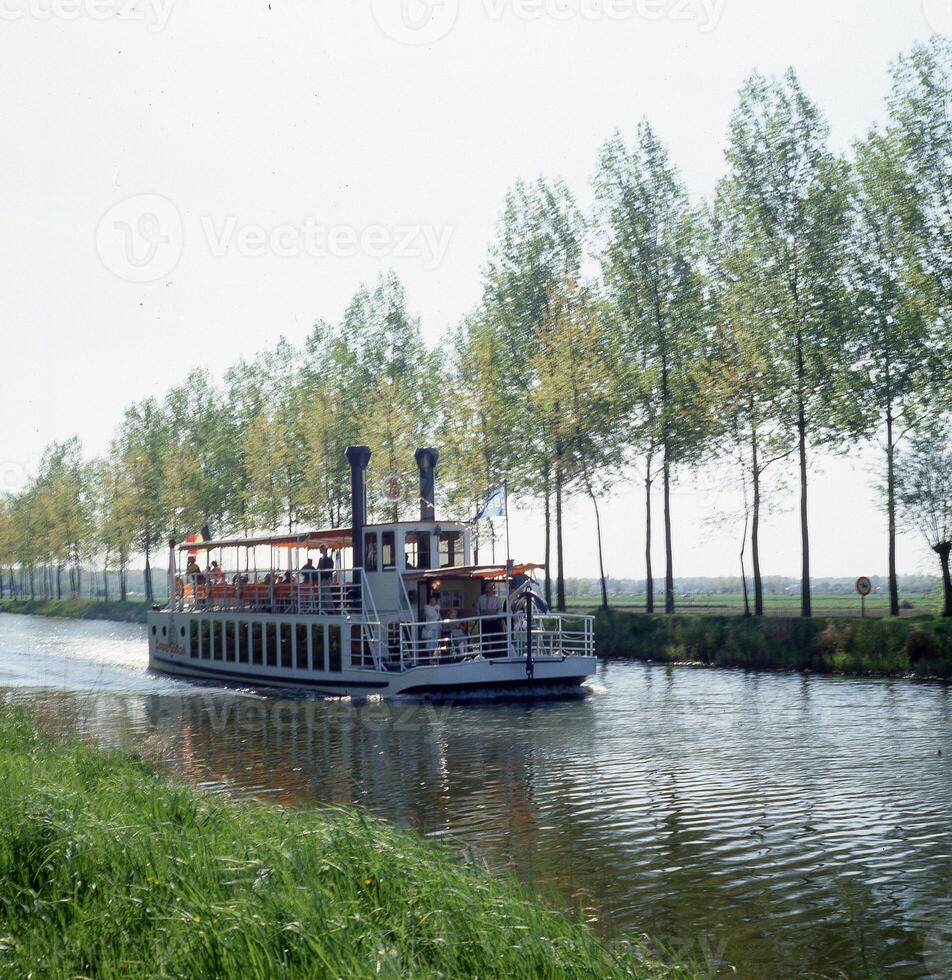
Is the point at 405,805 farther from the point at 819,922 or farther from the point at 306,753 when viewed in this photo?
the point at 819,922

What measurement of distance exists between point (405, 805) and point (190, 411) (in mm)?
74823

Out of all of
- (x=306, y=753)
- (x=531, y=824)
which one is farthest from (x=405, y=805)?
(x=306, y=753)

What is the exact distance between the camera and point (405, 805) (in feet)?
59.3

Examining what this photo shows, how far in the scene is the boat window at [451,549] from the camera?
36.2 meters

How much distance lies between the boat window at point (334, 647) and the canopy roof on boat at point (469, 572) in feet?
10.3

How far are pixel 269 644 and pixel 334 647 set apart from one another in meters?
4.48

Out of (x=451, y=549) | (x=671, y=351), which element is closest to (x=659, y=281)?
(x=671, y=351)

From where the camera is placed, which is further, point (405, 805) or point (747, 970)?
point (405, 805)

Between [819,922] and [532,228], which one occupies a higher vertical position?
[532,228]

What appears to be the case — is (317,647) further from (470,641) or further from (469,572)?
(469,572)

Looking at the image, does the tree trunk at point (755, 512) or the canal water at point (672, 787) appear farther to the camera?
the tree trunk at point (755, 512)

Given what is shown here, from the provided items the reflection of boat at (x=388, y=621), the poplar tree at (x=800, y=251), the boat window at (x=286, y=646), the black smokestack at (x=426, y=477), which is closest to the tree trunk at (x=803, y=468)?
the poplar tree at (x=800, y=251)

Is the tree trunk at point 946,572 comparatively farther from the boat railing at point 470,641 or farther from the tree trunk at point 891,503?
the boat railing at point 470,641

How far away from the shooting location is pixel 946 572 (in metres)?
40.6
